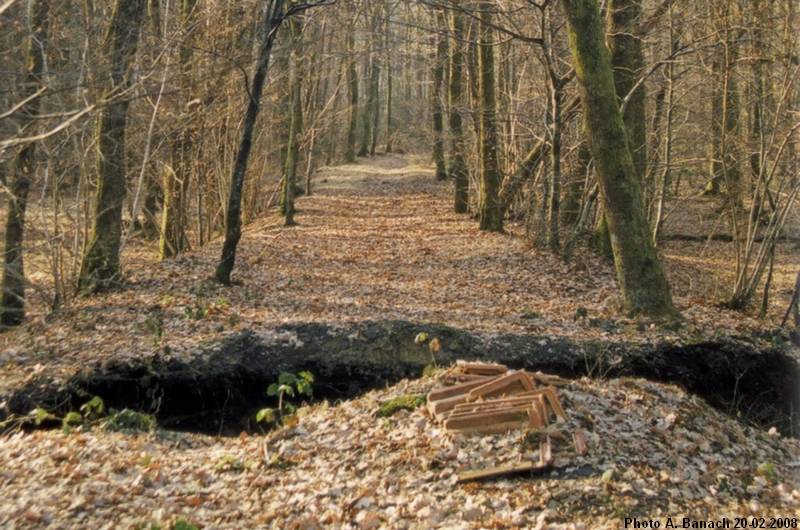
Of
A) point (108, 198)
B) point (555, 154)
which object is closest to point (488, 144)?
point (555, 154)

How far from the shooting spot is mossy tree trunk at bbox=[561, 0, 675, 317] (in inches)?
351

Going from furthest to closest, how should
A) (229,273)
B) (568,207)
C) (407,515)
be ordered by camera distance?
1. (568,207)
2. (229,273)
3. (407,515)

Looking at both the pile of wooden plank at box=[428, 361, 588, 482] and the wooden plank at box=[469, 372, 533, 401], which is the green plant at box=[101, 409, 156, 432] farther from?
the wooden plank at box=[469, 372, 533, 401]

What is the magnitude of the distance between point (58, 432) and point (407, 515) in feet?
11.2

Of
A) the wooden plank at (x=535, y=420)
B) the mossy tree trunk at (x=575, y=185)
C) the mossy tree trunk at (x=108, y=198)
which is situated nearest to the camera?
the wooden plank at (x=535, y=420)

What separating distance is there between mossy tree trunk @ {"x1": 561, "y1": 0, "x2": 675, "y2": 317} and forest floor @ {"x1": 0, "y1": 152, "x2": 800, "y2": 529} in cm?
87

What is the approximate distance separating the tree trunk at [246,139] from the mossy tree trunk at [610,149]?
164 inches

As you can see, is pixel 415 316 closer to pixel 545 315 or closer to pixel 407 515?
pixel 545 315

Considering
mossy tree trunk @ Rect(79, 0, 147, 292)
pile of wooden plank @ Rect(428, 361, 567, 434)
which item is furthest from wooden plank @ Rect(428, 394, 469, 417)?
mossy tree trunk @ Rect(79, 0, 147, 292)

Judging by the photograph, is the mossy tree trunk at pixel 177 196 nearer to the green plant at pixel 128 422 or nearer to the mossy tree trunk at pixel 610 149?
the green plant at pixel 128 422

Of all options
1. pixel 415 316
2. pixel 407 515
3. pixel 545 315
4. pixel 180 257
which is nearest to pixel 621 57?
pixel 545 315

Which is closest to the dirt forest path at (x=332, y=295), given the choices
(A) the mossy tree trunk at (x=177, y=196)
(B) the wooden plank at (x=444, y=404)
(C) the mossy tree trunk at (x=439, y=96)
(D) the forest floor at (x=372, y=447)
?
(D) the forest floor at (x=372, y=447)

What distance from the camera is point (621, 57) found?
40.6 feet

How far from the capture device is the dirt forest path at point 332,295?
28.6ft
